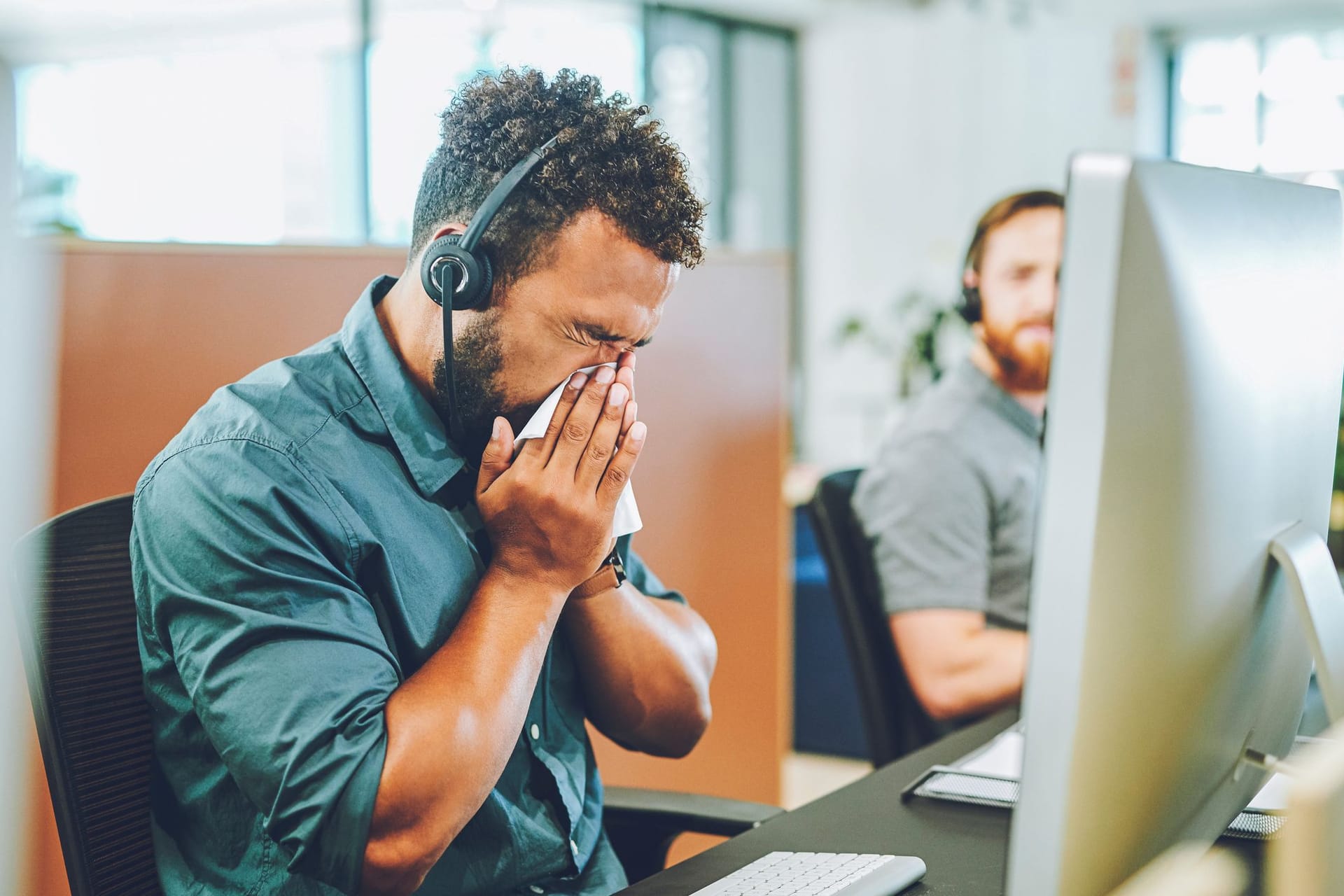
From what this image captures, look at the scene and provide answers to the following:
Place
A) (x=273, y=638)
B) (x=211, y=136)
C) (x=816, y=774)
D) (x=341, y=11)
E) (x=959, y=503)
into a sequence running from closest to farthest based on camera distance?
(x=273, y=638)
(x=959, y=503)
(x=816, y=774)
(x=211, y=136)
(x=341, y=11)

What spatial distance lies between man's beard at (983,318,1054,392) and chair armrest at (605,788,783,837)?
0.80 meters

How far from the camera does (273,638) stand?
2.44 feet

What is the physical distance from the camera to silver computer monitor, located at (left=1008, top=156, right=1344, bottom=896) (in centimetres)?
47

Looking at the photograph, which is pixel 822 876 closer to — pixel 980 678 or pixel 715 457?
pixel 980 678

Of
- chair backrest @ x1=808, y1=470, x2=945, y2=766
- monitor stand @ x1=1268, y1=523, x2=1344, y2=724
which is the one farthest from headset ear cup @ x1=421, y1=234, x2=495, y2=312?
chair backrest @ x1=808, y1=470, x2=945, y2=766

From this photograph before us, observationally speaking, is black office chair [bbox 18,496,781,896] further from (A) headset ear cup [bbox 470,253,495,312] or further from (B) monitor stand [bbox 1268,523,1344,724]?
(B) monitor stand [bbox 1268,523,1344,724]

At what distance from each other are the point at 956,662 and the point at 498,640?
751 mm

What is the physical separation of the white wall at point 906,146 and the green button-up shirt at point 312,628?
444 centimetres

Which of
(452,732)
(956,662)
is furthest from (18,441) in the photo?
(956,662)

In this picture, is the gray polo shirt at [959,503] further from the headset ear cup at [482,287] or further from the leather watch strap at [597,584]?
the headset ear cup at [482,287]

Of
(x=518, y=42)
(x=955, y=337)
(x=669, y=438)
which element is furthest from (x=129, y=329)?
(x=955, y=337)

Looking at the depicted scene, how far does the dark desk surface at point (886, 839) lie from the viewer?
0.81 m

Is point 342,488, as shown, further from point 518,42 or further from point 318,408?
point 518,42

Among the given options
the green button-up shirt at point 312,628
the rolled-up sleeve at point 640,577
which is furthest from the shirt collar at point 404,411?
the rolled-up sleeve at point 640,577
